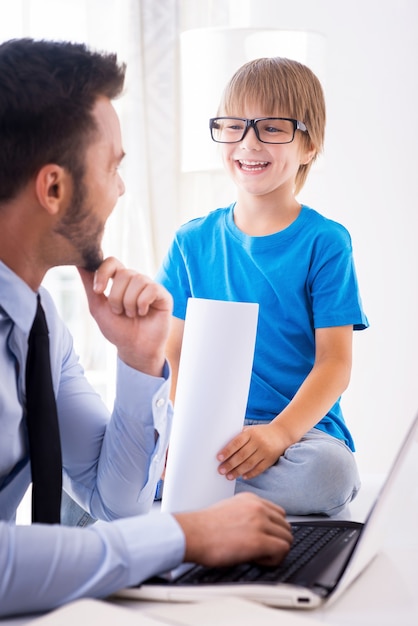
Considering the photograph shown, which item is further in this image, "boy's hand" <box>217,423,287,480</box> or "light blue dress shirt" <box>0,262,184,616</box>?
"boy's hand" <box>217,423,287,480</box>

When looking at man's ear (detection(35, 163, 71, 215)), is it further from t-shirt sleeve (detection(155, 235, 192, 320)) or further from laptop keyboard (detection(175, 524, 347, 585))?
t-shirt sleeve (detection(155, 235, 192, 320))

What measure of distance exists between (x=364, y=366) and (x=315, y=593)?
2632 millimetres

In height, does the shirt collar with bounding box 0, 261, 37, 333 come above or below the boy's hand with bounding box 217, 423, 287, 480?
above

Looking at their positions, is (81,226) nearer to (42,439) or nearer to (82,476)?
(42,439)

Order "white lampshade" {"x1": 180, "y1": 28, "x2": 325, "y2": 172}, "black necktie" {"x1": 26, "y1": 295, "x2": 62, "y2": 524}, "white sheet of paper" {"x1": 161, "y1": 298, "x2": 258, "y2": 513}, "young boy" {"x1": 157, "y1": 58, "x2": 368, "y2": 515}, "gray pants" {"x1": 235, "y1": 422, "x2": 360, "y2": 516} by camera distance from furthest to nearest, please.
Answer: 1. "white lampshade" {"x1": 180, "y1": 28, "x2": 325, "y2": 172}
2. "young boy" {"x1": 157, "y1": 58, "x2": 368, "y2": 515}
3. "gray pants" {"x1": 235, "y1": 422, "x2": 360, "y2": 516}
4. "white sheet of paper" {"x1": 161, "y1": 298, "x2": 258, "y2": 513}
5. "black necktie" {"x1": 26, "y1": 295, "x2": 62, "y2": 524}

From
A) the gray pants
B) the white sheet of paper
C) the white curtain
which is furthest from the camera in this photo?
the white curtain

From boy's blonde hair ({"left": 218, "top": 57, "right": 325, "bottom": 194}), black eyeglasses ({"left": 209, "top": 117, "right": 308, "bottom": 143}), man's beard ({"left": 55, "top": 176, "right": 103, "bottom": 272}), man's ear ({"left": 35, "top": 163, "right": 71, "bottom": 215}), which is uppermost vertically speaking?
boy's blonde hair ({"left": 218, "top": 57, "right": 325, "bottom": 194})

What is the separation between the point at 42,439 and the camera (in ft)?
3.59

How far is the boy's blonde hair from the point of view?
1874 millimetres

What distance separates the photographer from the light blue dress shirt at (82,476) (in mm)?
781

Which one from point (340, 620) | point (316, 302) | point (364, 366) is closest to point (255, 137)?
point (316, 302)

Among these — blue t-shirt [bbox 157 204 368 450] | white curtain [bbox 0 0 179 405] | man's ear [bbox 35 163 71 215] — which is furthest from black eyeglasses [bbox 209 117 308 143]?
white curtain [bbox 0 0 179 405]

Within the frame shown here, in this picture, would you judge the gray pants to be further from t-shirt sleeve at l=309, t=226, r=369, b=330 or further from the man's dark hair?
the man's dark hair

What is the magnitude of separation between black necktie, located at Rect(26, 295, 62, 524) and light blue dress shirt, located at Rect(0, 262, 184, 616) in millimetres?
24
